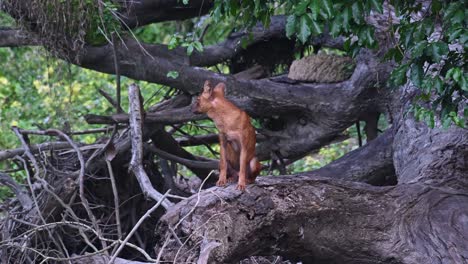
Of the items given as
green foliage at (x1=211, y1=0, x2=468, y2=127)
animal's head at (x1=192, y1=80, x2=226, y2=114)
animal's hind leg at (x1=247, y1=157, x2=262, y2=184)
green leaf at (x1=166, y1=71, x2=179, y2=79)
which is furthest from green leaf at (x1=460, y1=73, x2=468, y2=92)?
green leaf at (x1=166, y1=71, x2=179, y2=79)

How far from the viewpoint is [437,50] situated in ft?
15.0

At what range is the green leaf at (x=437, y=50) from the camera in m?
4.56

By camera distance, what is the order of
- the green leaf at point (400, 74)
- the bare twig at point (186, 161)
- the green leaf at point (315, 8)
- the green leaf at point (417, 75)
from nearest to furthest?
the green leaf at point (315, 8)
the green leaf at point (417, 75)
the green leaf at point (400, 74)
the bare twig at point (186, 161)

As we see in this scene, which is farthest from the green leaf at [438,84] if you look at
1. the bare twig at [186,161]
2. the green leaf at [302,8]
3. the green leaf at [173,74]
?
the bare twig at [186,161]

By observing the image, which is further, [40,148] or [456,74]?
[40,148]

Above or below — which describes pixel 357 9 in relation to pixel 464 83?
above

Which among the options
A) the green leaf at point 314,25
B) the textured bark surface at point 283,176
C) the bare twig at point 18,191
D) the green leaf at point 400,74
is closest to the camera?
the green leaf at point 314,25

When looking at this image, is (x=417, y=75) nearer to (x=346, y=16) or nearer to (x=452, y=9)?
(x=452, y=9)

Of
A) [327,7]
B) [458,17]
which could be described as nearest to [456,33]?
[458,17]

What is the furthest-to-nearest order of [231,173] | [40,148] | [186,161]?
[186,161] < [40,148] < [231,173]

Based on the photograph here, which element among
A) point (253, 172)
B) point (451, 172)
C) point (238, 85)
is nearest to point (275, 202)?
point (253, 172)

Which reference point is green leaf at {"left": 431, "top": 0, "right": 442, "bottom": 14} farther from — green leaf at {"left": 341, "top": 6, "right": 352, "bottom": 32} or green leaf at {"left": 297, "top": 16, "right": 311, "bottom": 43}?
green leaf at {"left": 297, "top": 16, "right": 311, "bottom": 43}

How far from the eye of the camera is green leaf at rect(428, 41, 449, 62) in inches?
179

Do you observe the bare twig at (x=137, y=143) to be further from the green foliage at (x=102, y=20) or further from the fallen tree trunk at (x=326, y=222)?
the fallen tree trunk at (x=326, y=222)
